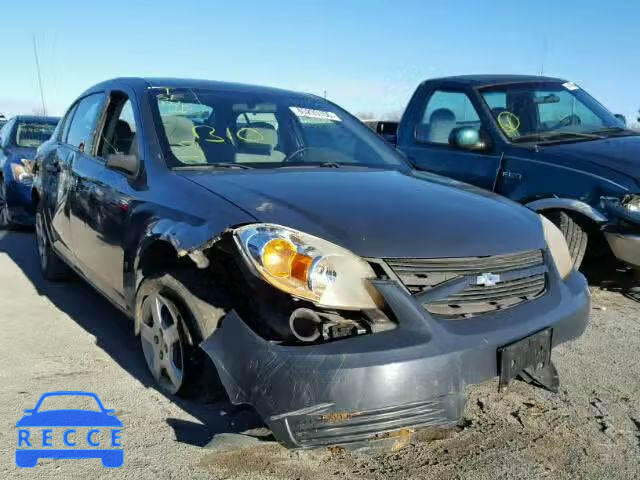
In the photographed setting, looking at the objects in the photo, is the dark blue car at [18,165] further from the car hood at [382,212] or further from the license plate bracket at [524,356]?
the license plate bracket at [524,356]

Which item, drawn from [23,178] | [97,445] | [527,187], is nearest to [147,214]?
[97,445]

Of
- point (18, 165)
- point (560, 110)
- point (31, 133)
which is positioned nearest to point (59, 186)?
point (18, 165)

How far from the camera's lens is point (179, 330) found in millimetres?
2859

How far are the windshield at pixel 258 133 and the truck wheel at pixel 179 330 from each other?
71cm

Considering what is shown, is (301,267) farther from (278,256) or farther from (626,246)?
(626,246)

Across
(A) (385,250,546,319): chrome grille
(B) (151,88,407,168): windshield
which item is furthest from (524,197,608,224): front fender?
(A) (385,250,546,319): chrome grille

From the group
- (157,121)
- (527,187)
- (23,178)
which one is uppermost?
(157,121)

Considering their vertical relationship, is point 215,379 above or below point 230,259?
below

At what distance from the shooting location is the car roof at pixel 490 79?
5699 millimetres

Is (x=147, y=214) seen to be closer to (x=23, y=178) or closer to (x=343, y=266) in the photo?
(x=343, y=266)

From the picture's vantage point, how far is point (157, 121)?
11.3 feet

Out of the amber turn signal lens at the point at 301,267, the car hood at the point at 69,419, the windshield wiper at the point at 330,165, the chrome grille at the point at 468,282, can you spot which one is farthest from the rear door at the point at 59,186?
the chrome grille at the point at 468,282

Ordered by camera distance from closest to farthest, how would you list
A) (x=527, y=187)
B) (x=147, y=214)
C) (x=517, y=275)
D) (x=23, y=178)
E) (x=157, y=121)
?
1. (x=517, y=275)
2. (x=147, y=214)
3. (x=157, y=121)
4. (x=527, y=187)
5. (x=23, y=178)

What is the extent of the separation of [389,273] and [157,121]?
1.77 metres
